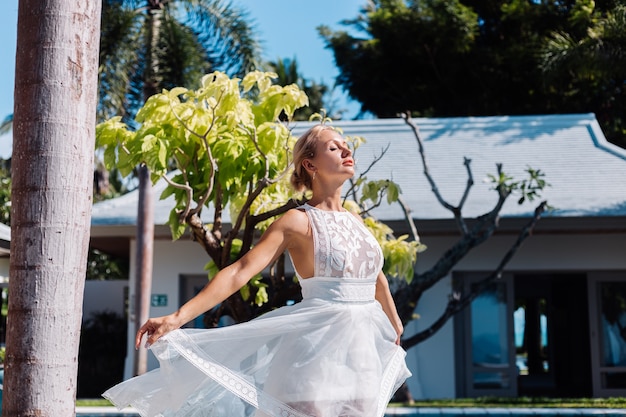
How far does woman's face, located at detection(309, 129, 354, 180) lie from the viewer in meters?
3.23

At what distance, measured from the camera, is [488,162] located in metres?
13.9

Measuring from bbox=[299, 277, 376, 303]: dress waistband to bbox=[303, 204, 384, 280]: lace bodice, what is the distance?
2 centimetres

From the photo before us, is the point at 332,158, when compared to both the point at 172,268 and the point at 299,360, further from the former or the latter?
the point at 172,268

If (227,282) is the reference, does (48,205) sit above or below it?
above

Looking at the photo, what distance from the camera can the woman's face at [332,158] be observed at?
3.23 meters

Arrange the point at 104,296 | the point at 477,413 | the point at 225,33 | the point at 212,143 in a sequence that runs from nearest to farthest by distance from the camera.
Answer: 1. the point at 212,143
2. the point at 477,413
3. the point at 225,33
4. the point at 104,296

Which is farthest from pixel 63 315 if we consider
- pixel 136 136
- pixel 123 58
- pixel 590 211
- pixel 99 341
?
pixel 99 341

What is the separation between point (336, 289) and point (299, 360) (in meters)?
0.29

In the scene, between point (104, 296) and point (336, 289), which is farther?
point (104, 296)

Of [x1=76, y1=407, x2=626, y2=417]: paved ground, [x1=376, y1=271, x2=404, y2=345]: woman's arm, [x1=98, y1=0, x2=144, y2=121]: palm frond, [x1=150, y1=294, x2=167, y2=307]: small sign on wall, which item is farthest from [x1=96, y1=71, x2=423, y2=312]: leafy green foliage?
[x1=98, y1=0, x2=144, y2=121]: palm frond

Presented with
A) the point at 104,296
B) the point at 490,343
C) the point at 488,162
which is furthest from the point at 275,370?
the point at 104,296

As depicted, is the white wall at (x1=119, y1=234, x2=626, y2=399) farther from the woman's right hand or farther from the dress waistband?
the woman's right hand

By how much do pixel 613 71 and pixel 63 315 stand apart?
14230 mm

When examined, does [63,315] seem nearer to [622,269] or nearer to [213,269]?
[213,269]
